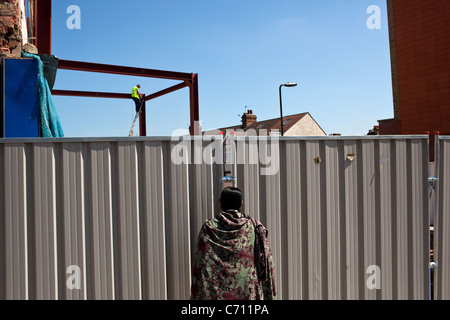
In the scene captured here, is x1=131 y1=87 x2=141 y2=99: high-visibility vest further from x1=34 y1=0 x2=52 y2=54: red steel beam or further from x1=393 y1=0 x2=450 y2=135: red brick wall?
x1=393 y1=0 x2=450 y2=135: red brick wall

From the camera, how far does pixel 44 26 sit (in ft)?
15.3

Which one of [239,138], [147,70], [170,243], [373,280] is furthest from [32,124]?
[373,280]

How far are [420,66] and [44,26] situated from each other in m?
14.6

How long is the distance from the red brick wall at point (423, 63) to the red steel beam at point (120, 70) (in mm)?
11884

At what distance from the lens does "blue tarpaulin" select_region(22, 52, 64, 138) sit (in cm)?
352

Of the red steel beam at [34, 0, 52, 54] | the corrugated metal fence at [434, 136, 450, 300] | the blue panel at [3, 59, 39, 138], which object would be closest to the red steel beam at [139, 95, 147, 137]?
the red steel beam at [34, 0, 52, 54]

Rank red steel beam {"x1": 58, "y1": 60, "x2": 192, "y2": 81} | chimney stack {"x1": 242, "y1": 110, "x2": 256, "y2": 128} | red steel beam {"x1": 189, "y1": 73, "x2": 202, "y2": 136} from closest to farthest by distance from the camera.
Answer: red steel beam {"x1": 58, "y1": 60, "x2": 192, "y2": 81}, red steel beam {"x1": 189, "y1": 73, "x2": 202, "y2": 136}, chimney stack {"x1": 242, "y1": 110, "x2": 256, "y2": 128}

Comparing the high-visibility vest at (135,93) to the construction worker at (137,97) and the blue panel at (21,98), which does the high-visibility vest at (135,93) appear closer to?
the construction worker at (137,97)

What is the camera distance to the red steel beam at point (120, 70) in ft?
16.9

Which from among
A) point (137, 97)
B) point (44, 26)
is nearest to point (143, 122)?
point (137, 97)

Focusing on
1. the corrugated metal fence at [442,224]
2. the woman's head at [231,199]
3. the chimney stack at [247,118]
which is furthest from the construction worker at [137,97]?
the chimney stack at [247,118]

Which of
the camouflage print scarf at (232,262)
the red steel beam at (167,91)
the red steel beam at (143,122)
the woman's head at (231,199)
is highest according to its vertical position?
the red steel beam at (167,91)

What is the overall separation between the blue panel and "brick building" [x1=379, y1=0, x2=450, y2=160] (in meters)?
13.3
